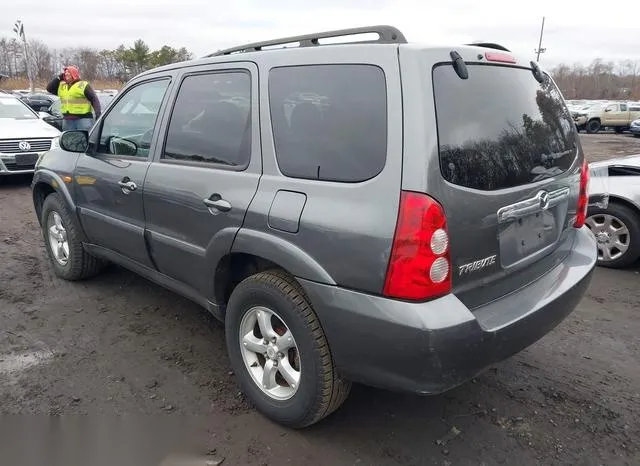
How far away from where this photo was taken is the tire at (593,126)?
3012 cm

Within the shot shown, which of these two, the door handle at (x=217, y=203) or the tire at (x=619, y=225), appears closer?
the door handle at (x=217, y=203)

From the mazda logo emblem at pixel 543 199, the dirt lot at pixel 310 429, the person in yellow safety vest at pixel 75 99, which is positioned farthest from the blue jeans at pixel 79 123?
the mazda logo emblem at pixel 543 199

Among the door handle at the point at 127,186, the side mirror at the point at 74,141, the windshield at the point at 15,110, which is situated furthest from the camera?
the windshield at the point at 15,110

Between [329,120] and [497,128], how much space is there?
772 mm

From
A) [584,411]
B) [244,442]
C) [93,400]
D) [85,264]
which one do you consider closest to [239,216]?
[244,442]

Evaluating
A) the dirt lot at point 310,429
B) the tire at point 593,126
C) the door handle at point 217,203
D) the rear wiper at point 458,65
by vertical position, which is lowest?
the tire at point 593,126

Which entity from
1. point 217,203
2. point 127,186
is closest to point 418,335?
point 217,203

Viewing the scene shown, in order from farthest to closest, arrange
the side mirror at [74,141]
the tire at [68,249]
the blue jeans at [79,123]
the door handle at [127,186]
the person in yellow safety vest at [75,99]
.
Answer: the blue jeans at [79,123] → the person in yellow safety vest at [75,99] → the tire at [68,249] → the side mirror at [74,141] → the door handle at [127,186]

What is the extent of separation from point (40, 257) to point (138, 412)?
3214mm

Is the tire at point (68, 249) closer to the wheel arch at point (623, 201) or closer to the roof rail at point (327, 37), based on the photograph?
the roof rail at point (327, 37)

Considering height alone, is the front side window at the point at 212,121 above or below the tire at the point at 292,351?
above

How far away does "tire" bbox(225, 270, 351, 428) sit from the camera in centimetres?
229

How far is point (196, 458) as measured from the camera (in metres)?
2.41

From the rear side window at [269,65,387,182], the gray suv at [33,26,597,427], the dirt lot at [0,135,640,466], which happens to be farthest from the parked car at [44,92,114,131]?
the rear side window at [269,65,387,182]
